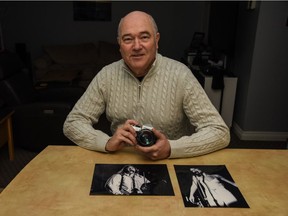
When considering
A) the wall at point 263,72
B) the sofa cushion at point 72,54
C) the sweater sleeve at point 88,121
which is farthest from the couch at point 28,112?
the sofa cushion at point 72,54

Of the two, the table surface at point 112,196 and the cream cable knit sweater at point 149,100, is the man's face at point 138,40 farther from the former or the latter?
the table surface at point 112,196

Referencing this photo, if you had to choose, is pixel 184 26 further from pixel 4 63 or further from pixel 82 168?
pixel 82 168

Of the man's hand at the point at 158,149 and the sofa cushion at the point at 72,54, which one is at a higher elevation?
the man's hand at the point at 158,149

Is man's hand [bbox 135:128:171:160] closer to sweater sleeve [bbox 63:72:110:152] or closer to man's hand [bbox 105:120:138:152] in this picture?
man's hand [bbox 105:120:138:152]

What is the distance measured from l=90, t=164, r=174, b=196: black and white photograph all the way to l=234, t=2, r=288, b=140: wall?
7.67 feet

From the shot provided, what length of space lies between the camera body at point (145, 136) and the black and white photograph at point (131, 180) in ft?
0.28

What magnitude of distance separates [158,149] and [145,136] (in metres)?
0.07

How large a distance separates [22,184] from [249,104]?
2723 mm

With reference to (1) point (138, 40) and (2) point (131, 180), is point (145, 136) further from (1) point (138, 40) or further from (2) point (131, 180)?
(1) point (138, 40)

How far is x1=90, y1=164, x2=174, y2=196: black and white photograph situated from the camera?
3.08 feet

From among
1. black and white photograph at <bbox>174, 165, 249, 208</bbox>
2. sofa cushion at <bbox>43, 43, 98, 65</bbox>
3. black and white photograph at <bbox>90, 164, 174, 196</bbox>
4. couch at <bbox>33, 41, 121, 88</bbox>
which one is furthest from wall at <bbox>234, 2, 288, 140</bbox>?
sofa cushion at <bbox>43, 43, 98, 65</bbox>

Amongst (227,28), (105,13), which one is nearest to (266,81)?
(227,28)

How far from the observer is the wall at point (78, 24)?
5.36 m

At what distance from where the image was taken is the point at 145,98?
4.63ft
